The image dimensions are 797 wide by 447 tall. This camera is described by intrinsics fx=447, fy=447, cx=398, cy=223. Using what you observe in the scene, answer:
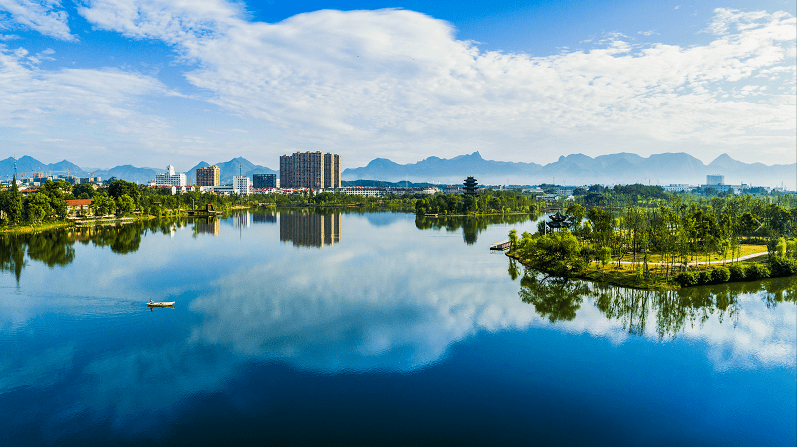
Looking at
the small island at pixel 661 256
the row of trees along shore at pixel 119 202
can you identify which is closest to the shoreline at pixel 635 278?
the small island at pixel 661 256

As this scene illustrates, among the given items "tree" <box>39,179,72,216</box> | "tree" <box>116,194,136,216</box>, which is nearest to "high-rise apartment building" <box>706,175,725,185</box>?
"tree" <box>116,194,136,216</box>

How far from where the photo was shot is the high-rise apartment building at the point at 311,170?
11038 cm

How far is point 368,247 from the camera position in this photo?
24422 mm

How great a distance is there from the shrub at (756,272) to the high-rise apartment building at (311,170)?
99.9 metres

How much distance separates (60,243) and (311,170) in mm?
87861

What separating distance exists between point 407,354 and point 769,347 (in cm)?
825

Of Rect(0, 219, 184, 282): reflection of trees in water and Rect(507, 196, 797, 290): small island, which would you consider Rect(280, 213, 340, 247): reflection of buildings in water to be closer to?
Rect(0, 219, 184, 282): reflection of trees in water

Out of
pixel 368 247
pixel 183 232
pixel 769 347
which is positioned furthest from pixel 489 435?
pixel 183 232

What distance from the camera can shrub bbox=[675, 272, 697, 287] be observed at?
592 inches

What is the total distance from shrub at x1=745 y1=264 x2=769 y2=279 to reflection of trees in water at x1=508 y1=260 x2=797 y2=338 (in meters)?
0.22

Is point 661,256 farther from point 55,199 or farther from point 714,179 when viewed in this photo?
point 714,179

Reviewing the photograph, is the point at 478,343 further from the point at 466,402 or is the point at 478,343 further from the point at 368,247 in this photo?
the point at 368,247

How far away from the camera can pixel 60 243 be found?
2411 cm

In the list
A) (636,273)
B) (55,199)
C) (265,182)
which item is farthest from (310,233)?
(265,182)
